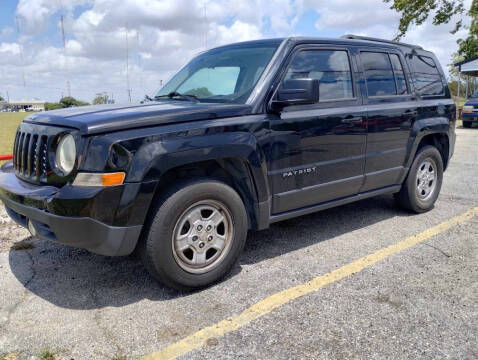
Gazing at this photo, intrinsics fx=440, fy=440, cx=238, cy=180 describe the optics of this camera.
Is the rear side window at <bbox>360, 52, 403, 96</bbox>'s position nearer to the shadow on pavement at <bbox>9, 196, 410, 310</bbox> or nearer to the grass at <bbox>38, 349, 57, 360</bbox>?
the shadow on pavement at <bbox>9, 196, 410, 310</bbox>

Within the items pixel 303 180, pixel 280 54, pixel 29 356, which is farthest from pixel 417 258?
pixel 29 356

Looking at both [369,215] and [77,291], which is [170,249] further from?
[369,215]

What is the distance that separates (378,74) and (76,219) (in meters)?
3.41

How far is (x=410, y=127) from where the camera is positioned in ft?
16.1

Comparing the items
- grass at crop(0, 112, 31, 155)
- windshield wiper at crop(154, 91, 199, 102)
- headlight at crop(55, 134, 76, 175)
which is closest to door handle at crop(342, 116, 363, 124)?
windshield wiper at crop(154, 91, 199, 102)

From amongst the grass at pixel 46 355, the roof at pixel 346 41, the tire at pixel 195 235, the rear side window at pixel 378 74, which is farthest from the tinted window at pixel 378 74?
the grass at pixel 46 355

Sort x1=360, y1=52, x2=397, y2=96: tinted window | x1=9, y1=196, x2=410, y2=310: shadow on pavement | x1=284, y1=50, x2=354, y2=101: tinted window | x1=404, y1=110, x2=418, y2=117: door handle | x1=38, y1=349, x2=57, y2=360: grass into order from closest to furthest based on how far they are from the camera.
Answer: x1=38, y1=349, x2=57, y2=360: grass, x1=9, y1=196, x2=410, y2=310: shadow on pavement, x1=284, y1=50, x2=354, y2=101: tinted window, x1=360, y1=52, x2=397, y2=96: tinted window, x1=404, y1=110, x2=418, y2=117: door handle

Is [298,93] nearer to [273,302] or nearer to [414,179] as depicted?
[273,302]

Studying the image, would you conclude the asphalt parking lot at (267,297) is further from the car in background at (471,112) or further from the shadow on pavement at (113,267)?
the car in background at (471,112)

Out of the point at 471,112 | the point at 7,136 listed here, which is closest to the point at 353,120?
the point at 471,112

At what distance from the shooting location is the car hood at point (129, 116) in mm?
2898

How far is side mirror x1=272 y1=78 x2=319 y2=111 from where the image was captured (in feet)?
11.4

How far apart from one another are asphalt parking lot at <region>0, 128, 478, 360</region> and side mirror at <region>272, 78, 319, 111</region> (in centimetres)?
140

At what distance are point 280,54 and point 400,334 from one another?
7.88 ft
